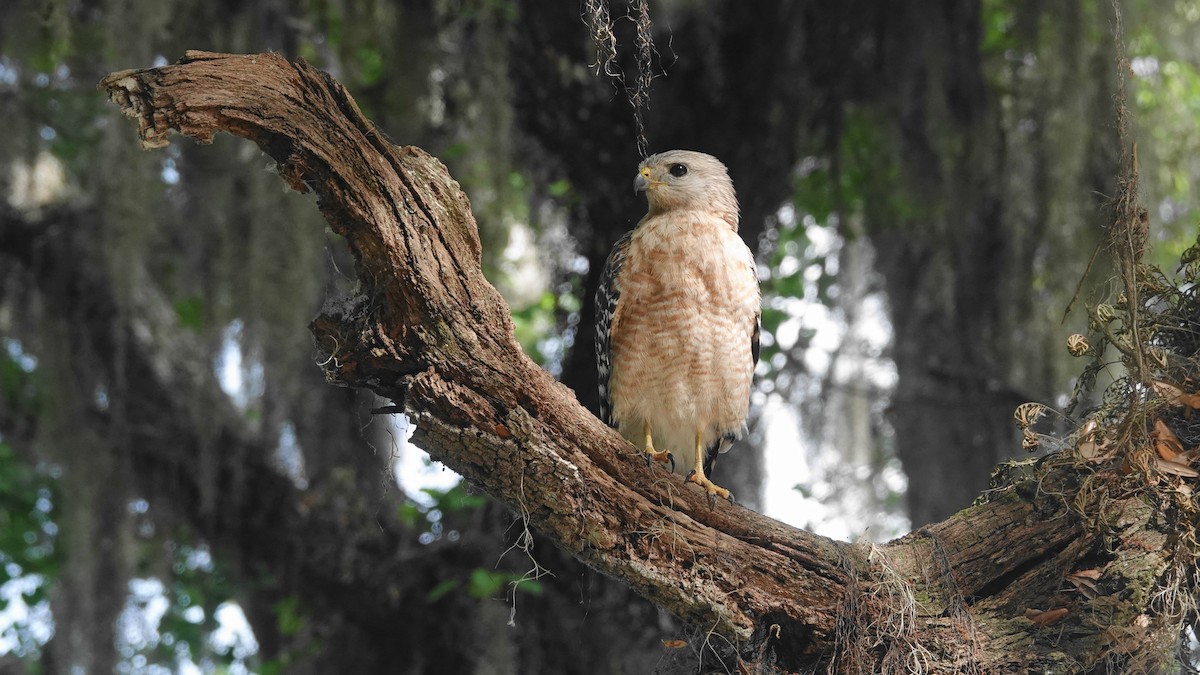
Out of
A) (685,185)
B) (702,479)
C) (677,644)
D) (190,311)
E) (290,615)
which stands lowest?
(677,644)

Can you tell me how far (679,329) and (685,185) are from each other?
1.95ft

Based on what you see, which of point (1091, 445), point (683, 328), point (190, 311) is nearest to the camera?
point (1091, 445)

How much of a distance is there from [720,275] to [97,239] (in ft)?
12.1

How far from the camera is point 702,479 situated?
12.0ft

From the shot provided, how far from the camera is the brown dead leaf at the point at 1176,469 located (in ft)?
9.41

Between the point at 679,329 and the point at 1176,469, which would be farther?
the point at 679,329

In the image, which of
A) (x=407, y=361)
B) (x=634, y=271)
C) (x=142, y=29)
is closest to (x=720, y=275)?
(x=634, y=271)

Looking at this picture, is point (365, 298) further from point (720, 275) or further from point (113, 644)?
point (113, 644)

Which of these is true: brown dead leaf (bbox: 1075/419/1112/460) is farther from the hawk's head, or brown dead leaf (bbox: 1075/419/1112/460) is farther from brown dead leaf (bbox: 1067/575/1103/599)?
the hawk's head

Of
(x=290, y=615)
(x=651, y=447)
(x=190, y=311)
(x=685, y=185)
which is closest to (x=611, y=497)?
(x=651, y=447)

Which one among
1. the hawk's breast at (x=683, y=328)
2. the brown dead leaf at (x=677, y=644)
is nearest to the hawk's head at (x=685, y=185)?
the hawk's breast at (x=683, y=328)

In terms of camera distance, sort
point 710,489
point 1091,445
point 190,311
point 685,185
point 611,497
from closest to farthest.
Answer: point 611,497 < point 1091,445 < point 710,489 < point 685,185 < point 190,311

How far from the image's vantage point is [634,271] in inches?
152

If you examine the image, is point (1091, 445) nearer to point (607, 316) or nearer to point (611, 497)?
point (611, 497)
